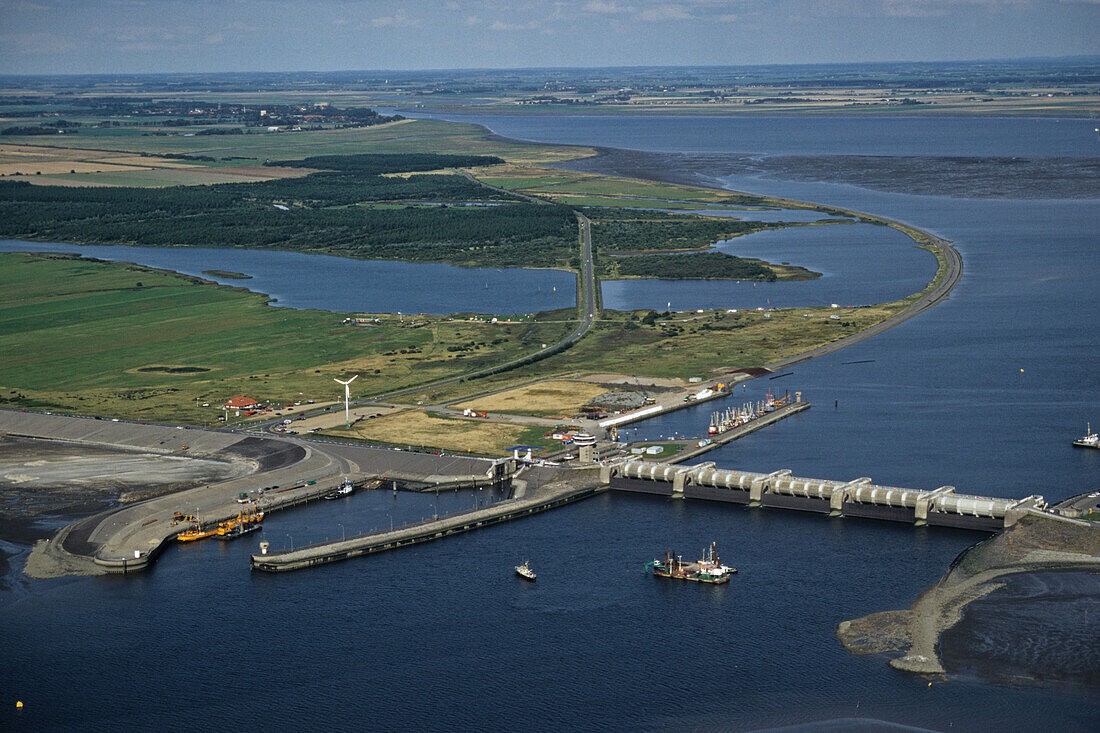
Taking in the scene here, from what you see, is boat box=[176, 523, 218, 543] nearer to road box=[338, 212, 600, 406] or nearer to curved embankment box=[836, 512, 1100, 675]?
road box=[338, 212, 600, 406]

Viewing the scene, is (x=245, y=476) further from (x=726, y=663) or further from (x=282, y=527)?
(x=726, y=663)

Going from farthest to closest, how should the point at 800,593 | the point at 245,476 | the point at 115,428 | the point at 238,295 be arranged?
the point at 238,295
the point at 115,428
the point at 245,476
the point at 800,593

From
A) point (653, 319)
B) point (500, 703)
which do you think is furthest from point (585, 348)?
point (500, 703)

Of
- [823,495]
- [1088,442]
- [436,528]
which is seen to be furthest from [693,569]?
[1088,442]

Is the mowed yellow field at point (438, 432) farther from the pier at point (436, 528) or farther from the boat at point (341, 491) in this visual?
the boat at point (341, 491)

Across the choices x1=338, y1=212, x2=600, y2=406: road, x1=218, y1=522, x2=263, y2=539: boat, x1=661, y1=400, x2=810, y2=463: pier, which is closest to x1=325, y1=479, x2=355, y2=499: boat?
x1=218, y1=522, x2=263, y2=539: boat

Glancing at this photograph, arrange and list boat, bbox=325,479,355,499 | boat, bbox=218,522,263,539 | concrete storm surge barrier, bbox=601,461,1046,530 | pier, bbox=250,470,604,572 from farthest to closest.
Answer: boat, bbox=325,479,355,499 < boat, bbox=218,522,263,539 < concrete storm surge barrier, bbox=601,461,1046,530 < pier, bbox=250,470,604,572

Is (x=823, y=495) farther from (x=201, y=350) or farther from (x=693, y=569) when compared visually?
(x=201, y=350)

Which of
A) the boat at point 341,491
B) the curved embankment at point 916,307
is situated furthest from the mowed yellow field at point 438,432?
the curved embankment at point 916,307
